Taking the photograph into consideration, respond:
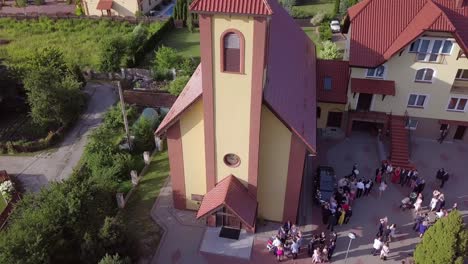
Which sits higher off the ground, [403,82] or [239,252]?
[403,82]

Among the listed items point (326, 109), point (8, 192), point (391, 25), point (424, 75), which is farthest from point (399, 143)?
point (8, 192)

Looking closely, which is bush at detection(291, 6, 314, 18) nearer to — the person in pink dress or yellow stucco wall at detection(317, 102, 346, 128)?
yellow stucco wall at detection(317, 102, 346, 128)

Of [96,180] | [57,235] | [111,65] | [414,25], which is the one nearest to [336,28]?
[414,25]

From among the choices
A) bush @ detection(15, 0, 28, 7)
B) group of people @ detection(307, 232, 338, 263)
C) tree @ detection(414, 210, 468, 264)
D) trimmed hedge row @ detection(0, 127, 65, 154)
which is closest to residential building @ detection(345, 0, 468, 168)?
tree @ detection(414, 210, 468, 264)

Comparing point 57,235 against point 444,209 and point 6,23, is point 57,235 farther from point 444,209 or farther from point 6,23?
point 6,23

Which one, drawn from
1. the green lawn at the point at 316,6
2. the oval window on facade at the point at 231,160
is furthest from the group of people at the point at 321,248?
the green lawn at the point at 316,6

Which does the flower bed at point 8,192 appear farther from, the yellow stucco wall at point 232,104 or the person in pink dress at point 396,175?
the person in pink dress at point 396,175
